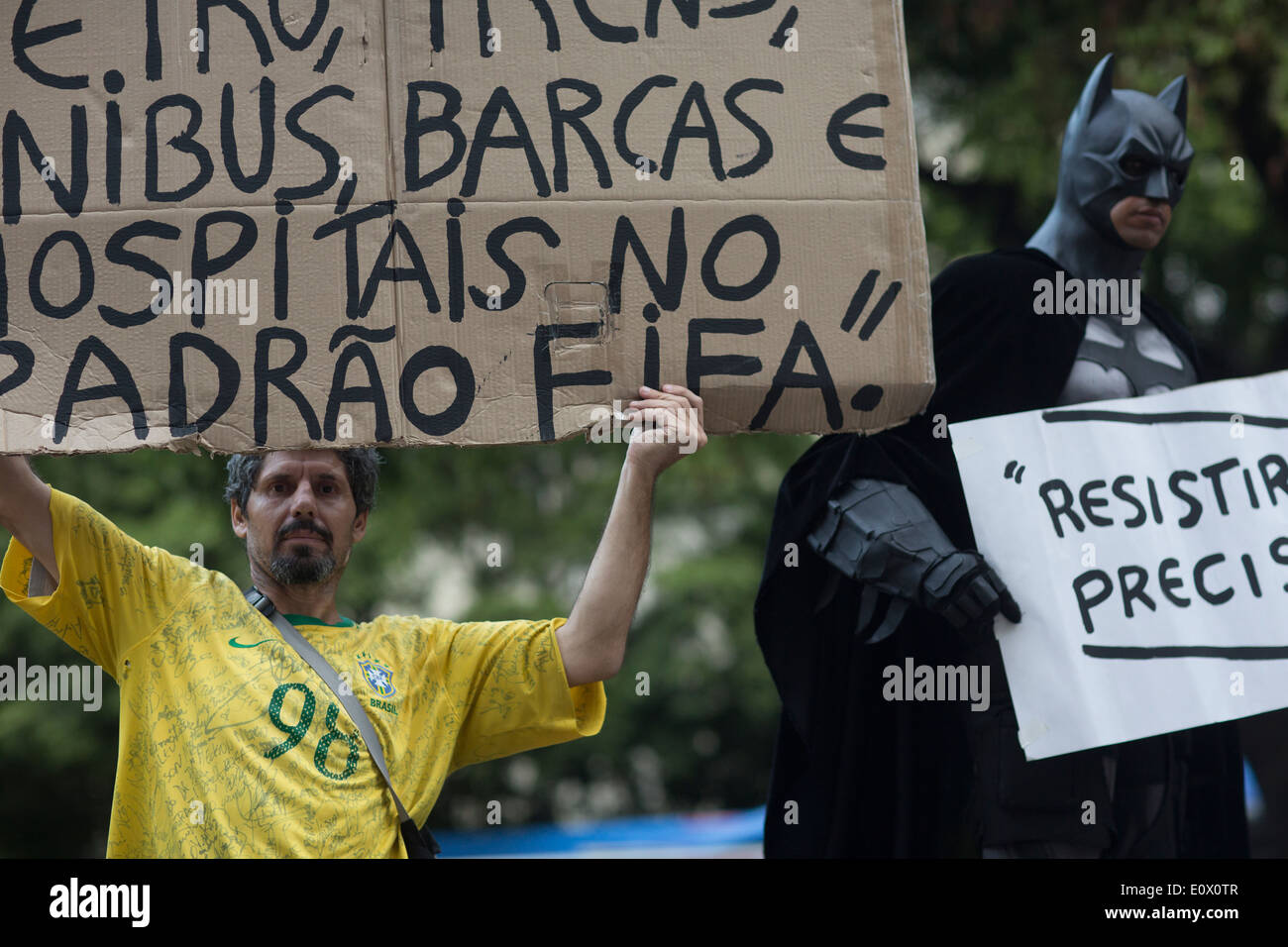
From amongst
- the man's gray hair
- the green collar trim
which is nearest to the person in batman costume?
the man's gray hair

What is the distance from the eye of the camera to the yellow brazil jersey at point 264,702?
104 inches

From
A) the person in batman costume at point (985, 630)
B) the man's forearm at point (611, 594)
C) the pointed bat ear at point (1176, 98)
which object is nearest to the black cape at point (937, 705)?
the person in batman costume at point (985, 630)

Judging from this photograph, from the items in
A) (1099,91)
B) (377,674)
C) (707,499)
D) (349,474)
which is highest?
(1099,91)

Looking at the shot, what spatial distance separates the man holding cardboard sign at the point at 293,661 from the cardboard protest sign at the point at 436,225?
20cm

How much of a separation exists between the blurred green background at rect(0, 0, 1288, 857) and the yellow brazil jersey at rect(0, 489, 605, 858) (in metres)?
3.07

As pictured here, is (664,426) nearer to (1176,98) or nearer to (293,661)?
(293,661)

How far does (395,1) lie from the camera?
9.62 ft

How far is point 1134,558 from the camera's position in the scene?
→ 11.3 ft

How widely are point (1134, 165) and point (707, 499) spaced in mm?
5601

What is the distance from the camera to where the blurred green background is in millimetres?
7156

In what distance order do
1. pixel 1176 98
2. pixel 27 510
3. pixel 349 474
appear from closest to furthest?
pixel 27 510, pixel 349 474, pixel 1176 98

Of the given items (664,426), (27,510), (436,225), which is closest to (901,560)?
(664,426)

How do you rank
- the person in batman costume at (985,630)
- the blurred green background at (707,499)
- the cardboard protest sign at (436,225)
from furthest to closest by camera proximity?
the blurred green background at (707,499) → the person in batman costume at (985,630) → the cardboard protest sign at (436,225)

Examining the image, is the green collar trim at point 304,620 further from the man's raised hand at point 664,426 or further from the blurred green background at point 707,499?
the blurred green background at point 707,499
